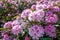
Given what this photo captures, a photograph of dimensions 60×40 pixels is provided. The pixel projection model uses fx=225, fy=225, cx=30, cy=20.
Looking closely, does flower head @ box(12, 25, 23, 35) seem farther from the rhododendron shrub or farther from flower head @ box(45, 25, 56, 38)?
flower head @ box(45, 25, 56, 38)

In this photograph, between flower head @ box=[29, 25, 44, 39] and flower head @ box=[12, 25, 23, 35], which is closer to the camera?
flower head @ box=[29, 25, 44, 39]

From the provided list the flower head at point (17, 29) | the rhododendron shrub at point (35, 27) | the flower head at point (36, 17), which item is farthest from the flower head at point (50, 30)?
the flower head at point (17, 29)

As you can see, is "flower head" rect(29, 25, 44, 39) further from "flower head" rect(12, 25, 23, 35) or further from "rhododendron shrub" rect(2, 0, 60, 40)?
"flower head" rect(12, 25, 23, 35)

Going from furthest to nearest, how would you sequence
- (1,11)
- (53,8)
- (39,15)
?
(1,11) → (53,8) → (39,15)

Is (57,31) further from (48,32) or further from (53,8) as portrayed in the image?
(53,8)

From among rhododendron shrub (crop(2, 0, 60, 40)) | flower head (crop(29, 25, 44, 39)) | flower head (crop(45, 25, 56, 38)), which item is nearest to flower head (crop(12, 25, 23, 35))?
rhododendron shrub (crop(2, 0, 60, 40))

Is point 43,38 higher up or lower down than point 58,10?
lower down

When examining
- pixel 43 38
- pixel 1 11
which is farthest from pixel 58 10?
pixel 1 11

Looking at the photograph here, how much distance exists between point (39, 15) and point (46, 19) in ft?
0.38

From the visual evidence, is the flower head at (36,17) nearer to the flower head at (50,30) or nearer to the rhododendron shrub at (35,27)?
the rhododendron shrub at (35,27)

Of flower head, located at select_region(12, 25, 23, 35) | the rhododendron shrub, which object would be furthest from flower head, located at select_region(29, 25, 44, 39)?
flower head, located at select_region(12, 25, 23, 35)

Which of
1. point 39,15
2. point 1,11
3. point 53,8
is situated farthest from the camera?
point 1,11

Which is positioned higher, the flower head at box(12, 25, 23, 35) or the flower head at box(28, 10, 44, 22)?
the flower head at box(28, 10, 44, 22)

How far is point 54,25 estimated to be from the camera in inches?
101
